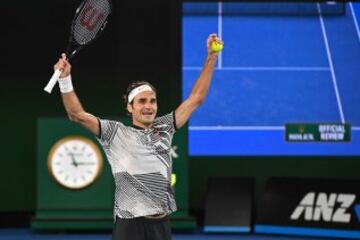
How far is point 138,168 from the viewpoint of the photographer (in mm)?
4262

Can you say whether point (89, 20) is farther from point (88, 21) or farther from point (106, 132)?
point (106, 132)

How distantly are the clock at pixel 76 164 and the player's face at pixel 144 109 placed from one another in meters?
4.58

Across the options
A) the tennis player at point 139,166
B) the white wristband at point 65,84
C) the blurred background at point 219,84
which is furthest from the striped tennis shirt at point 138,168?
the blurred background at point 219,84

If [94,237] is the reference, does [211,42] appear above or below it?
above

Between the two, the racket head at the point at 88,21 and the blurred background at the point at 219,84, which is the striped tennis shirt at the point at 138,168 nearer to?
the racket head at the point at 88,21

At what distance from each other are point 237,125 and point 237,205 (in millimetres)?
1046

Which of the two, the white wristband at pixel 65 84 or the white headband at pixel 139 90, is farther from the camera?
the white headband at pixel 139 90

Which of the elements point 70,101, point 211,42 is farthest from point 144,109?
point 211,42

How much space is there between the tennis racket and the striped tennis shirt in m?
0.62

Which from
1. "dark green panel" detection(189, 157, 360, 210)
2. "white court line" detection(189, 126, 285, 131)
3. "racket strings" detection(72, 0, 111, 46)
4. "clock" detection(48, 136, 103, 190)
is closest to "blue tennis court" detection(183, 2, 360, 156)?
"white court line" detection(189, 126, 285, 131)

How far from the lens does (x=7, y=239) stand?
8.62 meters

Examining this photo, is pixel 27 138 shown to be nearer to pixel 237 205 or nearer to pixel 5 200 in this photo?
pixel 5 200

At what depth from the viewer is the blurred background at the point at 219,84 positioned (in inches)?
372

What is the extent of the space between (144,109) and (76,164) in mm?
4679
